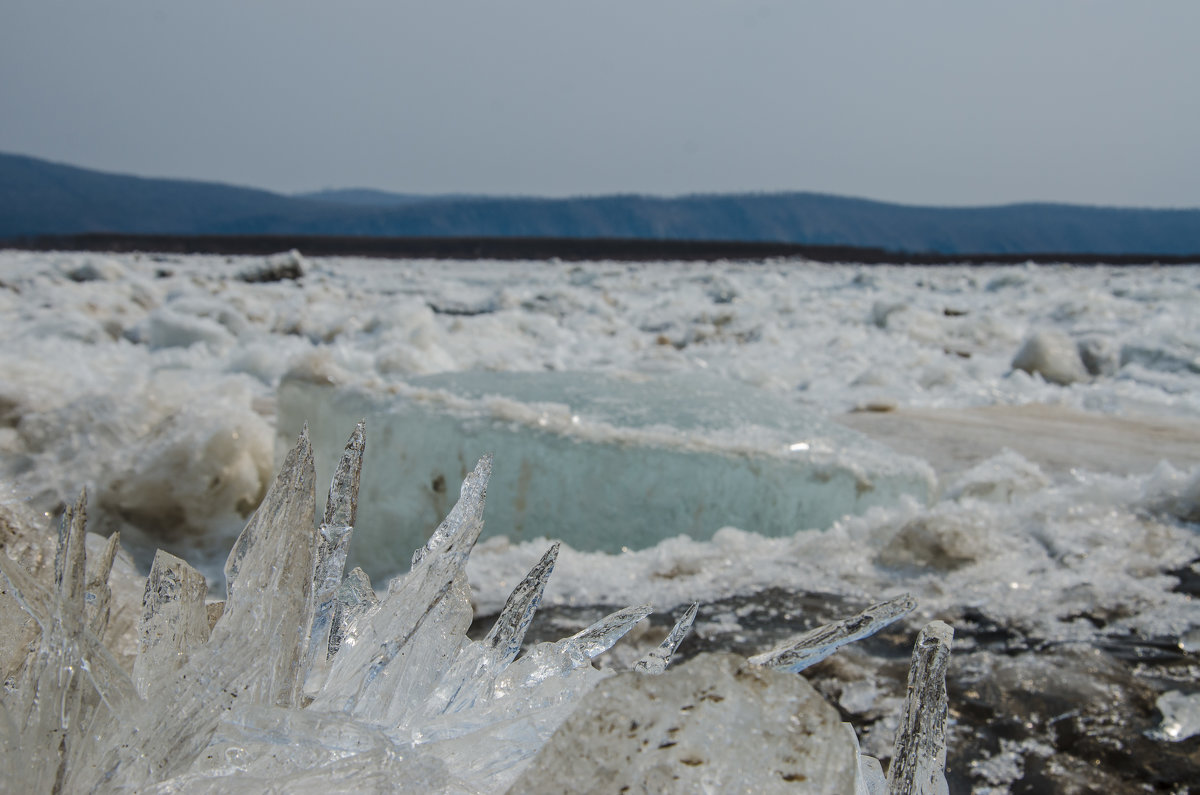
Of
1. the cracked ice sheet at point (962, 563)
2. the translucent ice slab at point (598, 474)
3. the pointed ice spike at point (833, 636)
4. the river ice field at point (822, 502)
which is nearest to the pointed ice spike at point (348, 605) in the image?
the pointed ice spike at point (833, 636)

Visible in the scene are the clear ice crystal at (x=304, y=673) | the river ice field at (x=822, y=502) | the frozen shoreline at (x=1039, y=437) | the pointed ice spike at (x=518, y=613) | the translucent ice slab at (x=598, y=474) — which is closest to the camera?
the clear ice crystal at (x=304, y=673)

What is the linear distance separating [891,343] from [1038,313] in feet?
7.33

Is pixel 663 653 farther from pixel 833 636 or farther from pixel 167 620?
pixel 167 620

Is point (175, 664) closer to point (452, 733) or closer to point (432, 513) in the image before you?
point (452, 733)

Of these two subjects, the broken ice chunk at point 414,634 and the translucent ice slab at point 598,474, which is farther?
the translucent ice slab at point 598,474

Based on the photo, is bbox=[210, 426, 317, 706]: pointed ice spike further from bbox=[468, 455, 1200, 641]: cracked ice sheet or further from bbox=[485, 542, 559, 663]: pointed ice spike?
bbox=[468, 455, 1200, 641]: cracked ice sheet

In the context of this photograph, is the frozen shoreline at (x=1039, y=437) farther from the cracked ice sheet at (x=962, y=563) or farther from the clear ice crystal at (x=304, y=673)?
the clear ice crystal at (x=304, y=673)

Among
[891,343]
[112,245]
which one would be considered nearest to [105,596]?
[891,343]

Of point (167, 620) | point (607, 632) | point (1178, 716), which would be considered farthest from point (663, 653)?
point (1178, 716)

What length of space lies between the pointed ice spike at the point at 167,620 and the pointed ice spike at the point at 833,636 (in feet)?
1.00

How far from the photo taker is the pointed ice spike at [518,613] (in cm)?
47

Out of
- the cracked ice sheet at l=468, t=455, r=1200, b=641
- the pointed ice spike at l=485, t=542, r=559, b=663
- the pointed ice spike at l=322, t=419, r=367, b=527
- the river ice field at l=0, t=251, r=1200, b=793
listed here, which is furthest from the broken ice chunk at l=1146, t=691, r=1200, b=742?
the pointed ice spike at l=322, t=419, r=367, b=527

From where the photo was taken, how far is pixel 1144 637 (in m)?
1.23

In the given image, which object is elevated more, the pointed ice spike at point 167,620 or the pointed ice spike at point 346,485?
the pointed ice spike at point 346,485
